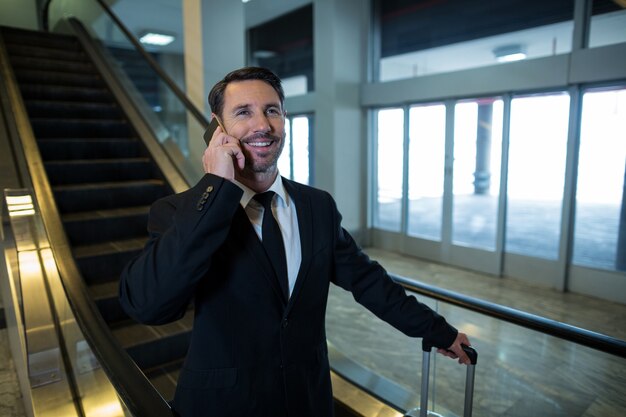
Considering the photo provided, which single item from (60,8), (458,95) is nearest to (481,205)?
(458,95)

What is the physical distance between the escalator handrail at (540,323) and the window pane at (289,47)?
742 centimetres

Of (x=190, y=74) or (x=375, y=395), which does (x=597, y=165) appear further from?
(x=190, y=74)

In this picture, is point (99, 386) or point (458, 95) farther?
point (458, 95)

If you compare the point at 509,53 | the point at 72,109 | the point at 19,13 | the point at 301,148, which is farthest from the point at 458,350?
the point at 19,13

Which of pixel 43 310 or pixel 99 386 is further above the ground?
pixel 43 310

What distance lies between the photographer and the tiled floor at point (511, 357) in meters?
1.90

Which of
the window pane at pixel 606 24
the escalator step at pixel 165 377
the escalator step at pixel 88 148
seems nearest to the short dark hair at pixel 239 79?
the escalator step at pixel 165 377

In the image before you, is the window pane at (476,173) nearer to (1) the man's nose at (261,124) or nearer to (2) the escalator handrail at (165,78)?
(2) the escalator handrail at (165,78)

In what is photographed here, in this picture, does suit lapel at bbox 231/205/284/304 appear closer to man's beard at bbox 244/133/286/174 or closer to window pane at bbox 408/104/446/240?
man's beard at bbox 244/133/286/174

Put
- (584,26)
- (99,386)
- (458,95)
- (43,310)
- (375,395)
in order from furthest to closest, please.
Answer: (458,95) → (584,26) → (375,395) → (43,310) → (99,386)

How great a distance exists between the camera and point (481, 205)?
6887 millimetres

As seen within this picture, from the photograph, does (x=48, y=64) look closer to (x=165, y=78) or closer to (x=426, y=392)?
(x=165, y=78)

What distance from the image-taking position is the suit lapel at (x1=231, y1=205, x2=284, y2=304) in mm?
1258

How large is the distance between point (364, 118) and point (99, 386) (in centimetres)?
690
